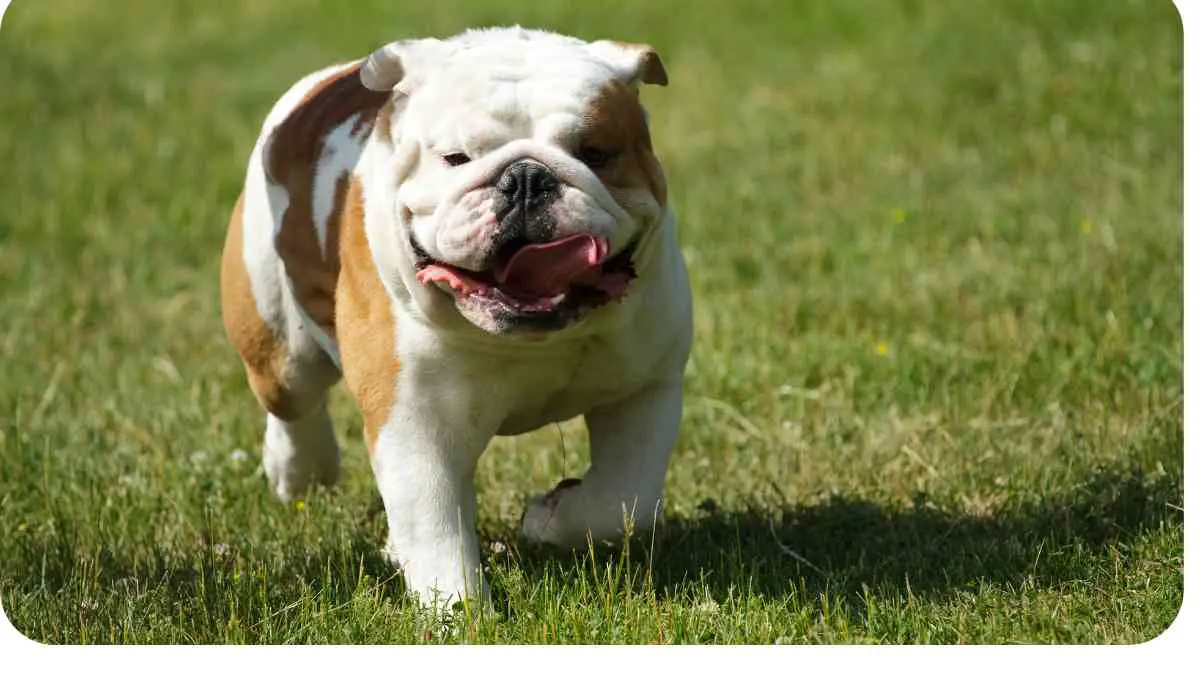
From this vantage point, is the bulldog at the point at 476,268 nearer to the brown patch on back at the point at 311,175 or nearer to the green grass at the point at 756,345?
the brown patch on back at the point at 311,175

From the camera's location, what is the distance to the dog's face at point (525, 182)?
13.4 ft

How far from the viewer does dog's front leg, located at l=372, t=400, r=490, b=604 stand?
4.52 meters

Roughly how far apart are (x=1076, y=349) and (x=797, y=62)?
3.63 metres

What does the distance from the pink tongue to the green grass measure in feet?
2.78

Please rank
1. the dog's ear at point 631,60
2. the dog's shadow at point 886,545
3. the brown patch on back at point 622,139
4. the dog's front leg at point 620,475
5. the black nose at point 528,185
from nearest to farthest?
1. the black nose at point 528,185
2. the brown patch on back at point 622,139
3. the dog's ear at point 631,60
4. the dog's front leg at point 620,475
5. the dog's shadow at point 886,545

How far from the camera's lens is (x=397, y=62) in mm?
4453

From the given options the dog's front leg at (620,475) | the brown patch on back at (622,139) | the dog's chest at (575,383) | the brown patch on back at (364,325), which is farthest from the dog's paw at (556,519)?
the brown patch on back at (622,139)

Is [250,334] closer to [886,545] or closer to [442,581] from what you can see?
[442,581]

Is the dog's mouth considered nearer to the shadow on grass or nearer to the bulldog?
the bulldog

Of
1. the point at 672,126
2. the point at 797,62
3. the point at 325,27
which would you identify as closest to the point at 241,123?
the point at 325,27

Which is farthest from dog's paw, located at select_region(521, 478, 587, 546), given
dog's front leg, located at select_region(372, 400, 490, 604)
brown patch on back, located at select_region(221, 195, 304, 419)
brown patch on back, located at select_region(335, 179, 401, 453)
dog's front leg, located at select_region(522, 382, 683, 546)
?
brown patch on back, located at select_region(221, 195, 304, 419)

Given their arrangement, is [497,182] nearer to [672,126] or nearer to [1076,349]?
[1076,349]

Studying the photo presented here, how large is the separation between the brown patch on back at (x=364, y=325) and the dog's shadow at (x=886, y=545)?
0.65 m

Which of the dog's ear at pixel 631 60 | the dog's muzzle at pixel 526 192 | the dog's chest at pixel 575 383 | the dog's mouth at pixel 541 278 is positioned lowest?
the dog's chest at pixel 575 383
